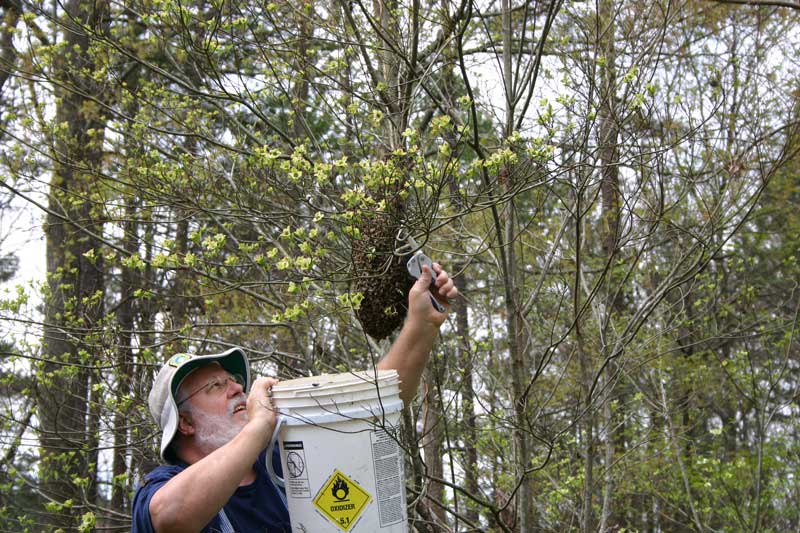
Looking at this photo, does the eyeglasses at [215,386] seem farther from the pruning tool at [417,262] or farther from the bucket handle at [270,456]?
the pruning tool at [417,262]

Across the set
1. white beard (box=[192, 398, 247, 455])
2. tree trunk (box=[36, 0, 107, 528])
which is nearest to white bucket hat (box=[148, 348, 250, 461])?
white beard (box=[192, 398, 247, 455])

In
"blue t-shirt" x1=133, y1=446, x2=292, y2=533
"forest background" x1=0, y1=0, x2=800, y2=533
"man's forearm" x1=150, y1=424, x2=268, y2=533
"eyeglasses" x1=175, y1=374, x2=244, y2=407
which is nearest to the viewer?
"man's forearm" x1=150, y1=424, x2=268, y2=533

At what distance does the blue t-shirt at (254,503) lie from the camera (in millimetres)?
2643

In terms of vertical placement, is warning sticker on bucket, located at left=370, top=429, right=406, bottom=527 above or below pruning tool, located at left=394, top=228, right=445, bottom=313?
below

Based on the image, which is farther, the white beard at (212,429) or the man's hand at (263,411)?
the white beard at (212,429)

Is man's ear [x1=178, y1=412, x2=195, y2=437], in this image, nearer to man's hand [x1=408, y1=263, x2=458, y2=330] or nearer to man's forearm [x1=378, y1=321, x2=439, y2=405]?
man's forearm [x1=378, y1=321, x2=439, y2=405]

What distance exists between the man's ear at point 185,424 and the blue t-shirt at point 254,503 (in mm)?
116

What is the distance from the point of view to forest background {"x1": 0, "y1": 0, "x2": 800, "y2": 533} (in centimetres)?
355

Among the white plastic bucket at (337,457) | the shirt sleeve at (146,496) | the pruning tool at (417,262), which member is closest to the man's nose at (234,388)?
the shirt sleeve at (146,496)

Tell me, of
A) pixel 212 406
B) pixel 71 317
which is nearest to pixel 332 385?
pixel 212 406

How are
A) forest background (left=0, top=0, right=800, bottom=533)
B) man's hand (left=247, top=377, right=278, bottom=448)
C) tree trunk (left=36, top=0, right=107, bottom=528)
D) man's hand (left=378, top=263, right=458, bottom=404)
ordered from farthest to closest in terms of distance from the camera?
tree trunk (left=36, top=0, right=107, bottom=528)
forest background (left=0, top=0, right=800, bottom=533)
man's hand (left=378, top=263, right=458, bottom=404)
man's hand (left=247, top=377, right=278, bottom=448)

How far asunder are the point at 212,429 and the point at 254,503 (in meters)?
0.31

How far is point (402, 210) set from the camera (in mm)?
3225

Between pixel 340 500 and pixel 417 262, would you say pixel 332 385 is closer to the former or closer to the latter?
pixel 340 500
